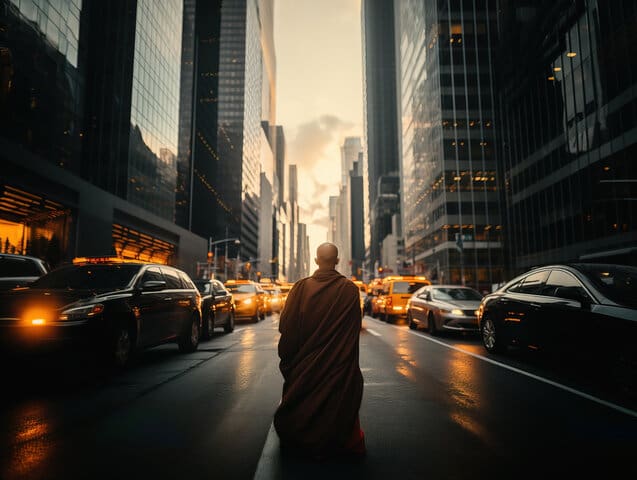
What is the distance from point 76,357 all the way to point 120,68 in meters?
44.3

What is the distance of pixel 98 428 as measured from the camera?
429cm

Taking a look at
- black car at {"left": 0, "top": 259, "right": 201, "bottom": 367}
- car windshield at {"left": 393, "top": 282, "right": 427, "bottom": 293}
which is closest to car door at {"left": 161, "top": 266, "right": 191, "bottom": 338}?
black car at {"left": 0, "top": 259, "right": 201, "bottom": 367}

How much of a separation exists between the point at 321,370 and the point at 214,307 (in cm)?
992

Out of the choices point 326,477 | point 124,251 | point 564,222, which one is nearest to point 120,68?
point 124,251

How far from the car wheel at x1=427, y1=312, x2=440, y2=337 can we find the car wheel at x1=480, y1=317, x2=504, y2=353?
368 centimetres

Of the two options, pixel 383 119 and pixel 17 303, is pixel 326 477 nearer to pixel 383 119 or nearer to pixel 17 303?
pixel 17 303

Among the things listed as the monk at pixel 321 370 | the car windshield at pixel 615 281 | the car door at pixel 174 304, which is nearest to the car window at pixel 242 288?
the car door at pixel 174 304

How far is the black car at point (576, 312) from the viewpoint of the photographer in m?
5.48

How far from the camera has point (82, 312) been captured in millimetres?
6320

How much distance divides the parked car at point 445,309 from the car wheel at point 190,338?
6.65 meters

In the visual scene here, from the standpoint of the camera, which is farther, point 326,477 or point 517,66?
point 517,66

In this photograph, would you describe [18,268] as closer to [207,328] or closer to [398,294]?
[207,328]

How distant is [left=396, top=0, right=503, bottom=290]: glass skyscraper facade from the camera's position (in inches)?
2338

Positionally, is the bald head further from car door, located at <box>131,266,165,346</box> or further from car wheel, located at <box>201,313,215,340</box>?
car wheel, located at <box>201,313,215,340</box>
